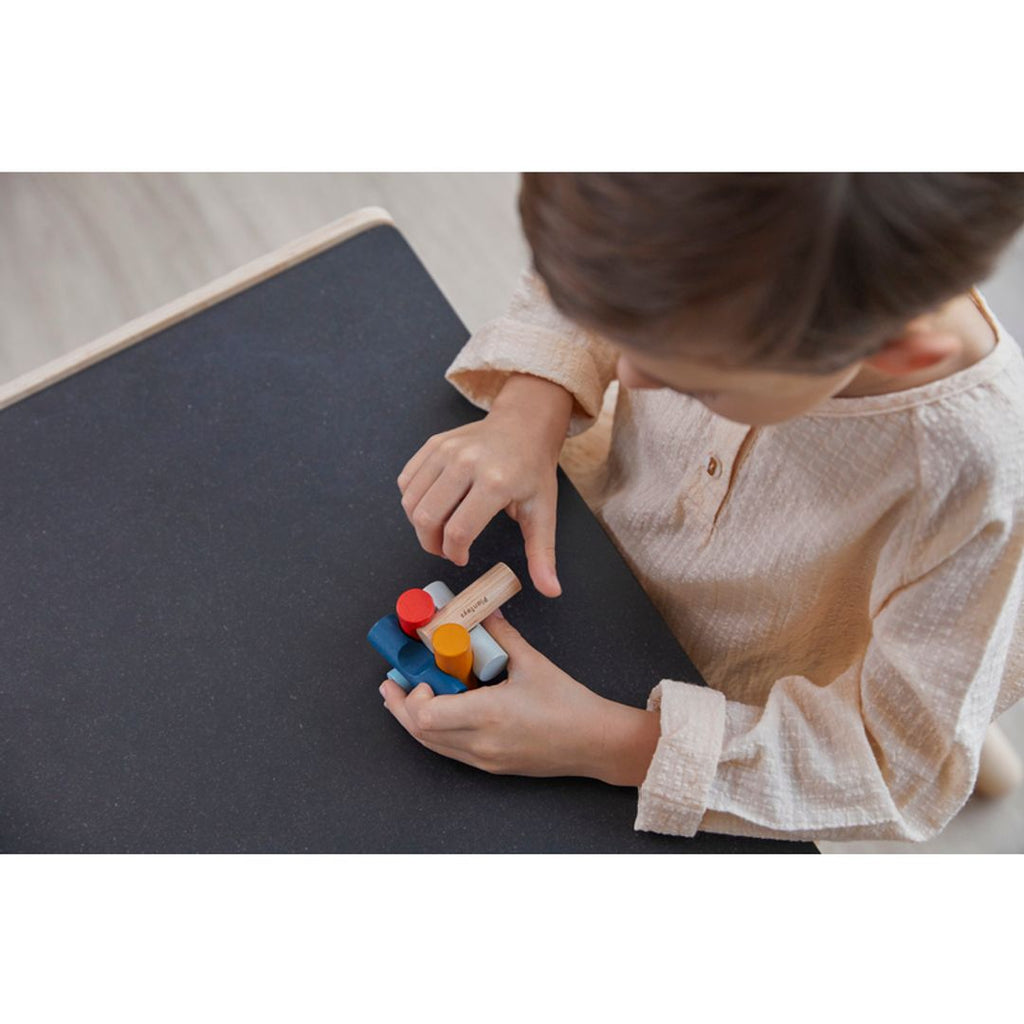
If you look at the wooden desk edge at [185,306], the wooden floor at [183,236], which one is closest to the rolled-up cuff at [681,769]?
the wooden desk edge at [185,306]

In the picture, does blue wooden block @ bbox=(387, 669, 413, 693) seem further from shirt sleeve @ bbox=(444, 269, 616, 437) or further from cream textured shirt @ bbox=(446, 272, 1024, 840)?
shirt sleeve @ bbox=(444, 269, 616, 437)

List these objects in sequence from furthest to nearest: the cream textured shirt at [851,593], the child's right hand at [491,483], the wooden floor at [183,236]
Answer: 1. the wooden floor at [183,236]
2. the child's right hand at [491,483]
3. the cream textured shirt at [851,593]

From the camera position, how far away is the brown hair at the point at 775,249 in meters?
0.40

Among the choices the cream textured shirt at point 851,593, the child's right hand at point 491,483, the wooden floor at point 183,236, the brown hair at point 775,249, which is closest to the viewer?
the brown hair at point 775,249

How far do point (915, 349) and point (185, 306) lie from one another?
0.61 m

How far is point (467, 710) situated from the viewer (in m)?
0.62

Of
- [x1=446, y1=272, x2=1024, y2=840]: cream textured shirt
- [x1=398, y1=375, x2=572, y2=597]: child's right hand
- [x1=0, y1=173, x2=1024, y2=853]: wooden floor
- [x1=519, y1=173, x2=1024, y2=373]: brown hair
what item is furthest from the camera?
[x1=0, y1=173, x2=1024, y2=853]: wooden floor

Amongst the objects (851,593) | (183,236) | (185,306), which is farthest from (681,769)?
(183,236)

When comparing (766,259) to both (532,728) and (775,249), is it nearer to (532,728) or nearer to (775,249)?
(775,249)

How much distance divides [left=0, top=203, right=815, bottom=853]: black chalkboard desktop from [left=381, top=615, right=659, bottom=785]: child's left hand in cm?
2

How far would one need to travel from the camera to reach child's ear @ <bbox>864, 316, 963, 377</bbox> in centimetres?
47

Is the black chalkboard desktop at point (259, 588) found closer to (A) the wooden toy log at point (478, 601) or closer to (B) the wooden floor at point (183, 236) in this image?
(A) the wooden toy log at point (478, 601)

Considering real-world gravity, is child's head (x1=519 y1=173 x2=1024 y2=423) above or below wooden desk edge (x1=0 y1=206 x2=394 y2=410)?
below

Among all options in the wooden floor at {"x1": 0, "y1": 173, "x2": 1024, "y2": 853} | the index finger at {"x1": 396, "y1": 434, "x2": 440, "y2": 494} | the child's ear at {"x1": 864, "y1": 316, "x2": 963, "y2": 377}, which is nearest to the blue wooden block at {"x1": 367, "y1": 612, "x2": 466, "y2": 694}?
the index finger at {"x1": 396, "y1": 434, "x2": 440, "y2": 494}
